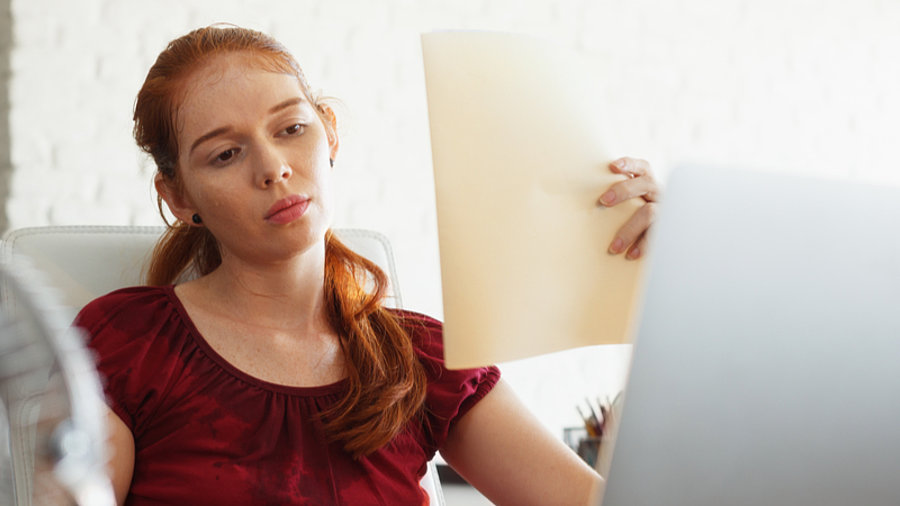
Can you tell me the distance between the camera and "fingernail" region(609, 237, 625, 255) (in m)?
0.74

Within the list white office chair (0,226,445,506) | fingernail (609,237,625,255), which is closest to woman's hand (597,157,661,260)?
fingernail (609,237,625,255)

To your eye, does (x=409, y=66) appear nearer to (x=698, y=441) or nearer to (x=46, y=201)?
(x=46, y=201)

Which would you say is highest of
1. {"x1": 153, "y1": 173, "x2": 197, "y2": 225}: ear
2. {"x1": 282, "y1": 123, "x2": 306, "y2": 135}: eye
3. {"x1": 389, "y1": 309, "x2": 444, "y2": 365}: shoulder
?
{"x1": 282, "y1": 123, "x2": 306, "y2": 135}: eye

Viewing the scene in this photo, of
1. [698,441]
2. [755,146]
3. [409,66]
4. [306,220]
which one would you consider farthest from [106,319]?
[755,146]

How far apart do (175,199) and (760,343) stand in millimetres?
894

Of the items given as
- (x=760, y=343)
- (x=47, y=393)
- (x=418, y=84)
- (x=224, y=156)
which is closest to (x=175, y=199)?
(x=224, y=156)

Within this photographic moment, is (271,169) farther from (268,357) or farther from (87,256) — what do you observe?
(87,256)

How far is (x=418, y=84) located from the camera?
2.25m

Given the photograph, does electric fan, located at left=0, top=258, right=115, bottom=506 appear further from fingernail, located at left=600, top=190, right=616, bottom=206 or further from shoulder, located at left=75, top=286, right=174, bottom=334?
shoulder, located at left=75, top=286, right=174, bottom=334

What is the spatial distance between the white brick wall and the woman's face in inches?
31.4

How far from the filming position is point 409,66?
224 centimetres

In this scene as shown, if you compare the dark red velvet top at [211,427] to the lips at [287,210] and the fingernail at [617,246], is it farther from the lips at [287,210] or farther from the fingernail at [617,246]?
the fingernail at [617,246]

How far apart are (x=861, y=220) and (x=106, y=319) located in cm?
86

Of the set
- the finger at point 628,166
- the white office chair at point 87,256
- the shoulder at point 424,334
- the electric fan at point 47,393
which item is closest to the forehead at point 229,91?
the white office chair at point 87,256
